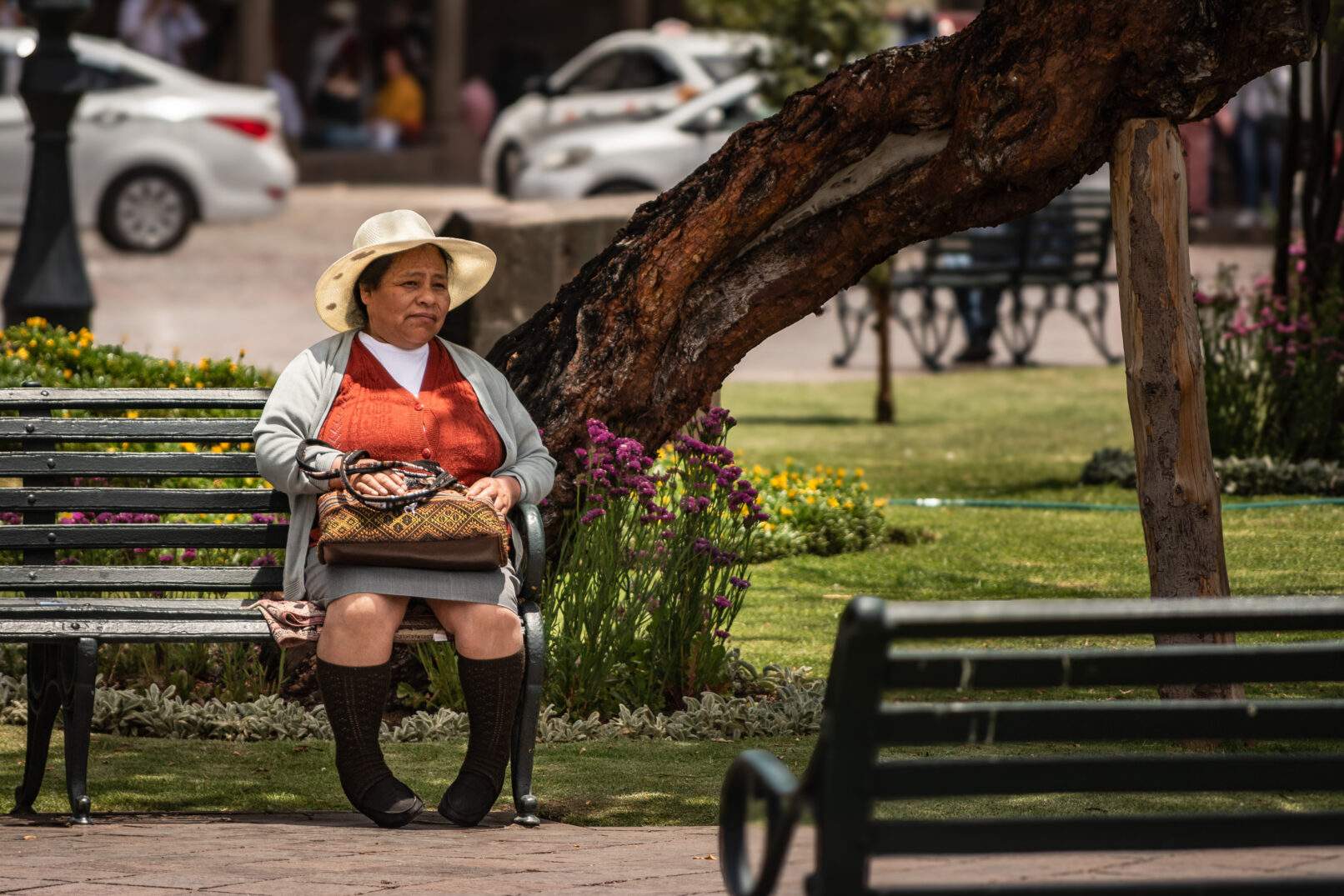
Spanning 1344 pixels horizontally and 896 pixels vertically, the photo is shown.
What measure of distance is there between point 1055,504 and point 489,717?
543 centimetres

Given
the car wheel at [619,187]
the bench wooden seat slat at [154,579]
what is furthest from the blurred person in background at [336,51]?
the bench wooden seat slat at [154,579]

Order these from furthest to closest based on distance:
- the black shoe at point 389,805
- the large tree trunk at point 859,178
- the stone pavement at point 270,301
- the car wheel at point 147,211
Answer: the car wheel at point 147,211
the stone pavement at point 270,301
the large tree trunk at point 859,178
the black shoe at point 389,805

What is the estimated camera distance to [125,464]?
17.6 feet

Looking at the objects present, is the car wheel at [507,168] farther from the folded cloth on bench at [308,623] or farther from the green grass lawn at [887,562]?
the folded cloth on bench at [308,623]

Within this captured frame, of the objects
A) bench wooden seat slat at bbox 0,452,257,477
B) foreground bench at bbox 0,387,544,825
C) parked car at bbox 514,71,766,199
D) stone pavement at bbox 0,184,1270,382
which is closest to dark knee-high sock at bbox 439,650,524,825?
foreground bench at bbox 0,387,544,825

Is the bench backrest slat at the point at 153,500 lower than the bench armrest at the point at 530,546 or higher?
higher

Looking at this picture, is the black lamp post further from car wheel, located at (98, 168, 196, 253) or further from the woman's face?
car wheel, located at (98, 168, 196, 253)

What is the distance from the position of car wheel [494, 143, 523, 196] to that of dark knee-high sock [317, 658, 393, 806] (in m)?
19.1

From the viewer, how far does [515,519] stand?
202 inches

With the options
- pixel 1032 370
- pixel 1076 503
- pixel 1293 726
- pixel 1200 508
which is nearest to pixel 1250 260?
pixel 1032 370

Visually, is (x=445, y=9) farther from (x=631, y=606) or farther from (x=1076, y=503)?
(x=631, y=606)

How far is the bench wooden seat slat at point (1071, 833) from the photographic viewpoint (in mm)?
2695

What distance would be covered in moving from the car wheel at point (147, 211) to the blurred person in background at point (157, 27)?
6.44m

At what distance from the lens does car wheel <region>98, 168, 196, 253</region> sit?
66.2 ft
